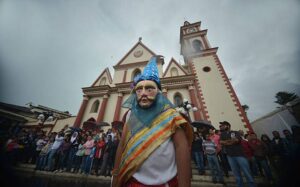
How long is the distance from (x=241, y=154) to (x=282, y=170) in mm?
1808

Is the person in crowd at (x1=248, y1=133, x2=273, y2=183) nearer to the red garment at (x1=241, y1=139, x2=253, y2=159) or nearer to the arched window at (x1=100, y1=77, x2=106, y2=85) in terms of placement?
the red garment at (x1=241, y1=139, x2=253, y2=159)

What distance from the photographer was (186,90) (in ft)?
38.1

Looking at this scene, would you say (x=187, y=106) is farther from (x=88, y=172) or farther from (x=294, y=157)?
(x=88, y=172)

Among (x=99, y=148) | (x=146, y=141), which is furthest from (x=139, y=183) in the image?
(x=99, y=148)

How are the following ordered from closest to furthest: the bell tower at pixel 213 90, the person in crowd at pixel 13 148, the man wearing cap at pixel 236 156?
the man wearing cap at pixel 236 156 < the person in crowd at pixel 13 148 < the bell tower at pixel 213 90

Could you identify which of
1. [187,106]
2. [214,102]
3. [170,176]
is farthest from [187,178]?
[214,102]

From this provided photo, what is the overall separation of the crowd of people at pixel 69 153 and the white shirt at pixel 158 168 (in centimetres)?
485

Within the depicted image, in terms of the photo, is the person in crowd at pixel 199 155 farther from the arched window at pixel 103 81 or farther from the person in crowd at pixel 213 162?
the arched window at pixel 103 81

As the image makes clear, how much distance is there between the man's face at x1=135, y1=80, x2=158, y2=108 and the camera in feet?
4.03

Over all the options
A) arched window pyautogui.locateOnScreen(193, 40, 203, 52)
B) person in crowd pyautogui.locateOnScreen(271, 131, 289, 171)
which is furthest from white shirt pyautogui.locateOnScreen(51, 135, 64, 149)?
arched window pyautogui.locateOnScreen(193, 40, 203, 52)

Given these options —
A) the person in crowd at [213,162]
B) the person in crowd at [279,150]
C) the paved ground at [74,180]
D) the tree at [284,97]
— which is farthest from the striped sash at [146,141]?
the tree at [284,97]

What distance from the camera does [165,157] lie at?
0.92m

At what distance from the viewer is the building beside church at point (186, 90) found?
1004cm

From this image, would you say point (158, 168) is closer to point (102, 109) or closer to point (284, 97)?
point (102, 109)
